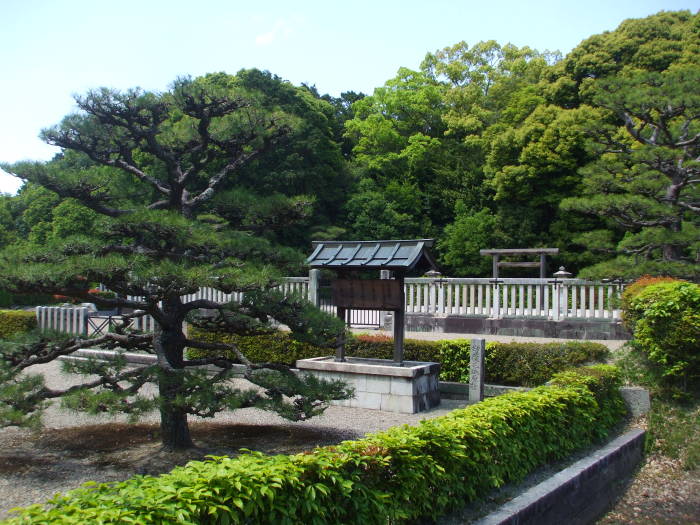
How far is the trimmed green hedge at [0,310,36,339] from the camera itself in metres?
16.0

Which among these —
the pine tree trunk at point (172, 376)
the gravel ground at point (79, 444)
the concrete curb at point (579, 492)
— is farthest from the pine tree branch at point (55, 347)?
the concrete curb at point (579, 492)

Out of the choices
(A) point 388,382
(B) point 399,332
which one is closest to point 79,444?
(A) point 388,382

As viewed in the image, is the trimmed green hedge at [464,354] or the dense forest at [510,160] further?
the dense forest at [510,160]

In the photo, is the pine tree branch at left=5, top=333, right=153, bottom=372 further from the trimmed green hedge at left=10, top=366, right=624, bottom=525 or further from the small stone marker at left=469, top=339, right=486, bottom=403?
the small stone marker at left=469, top=339, right=486, bottom=403

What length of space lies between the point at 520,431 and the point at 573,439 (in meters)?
1.27

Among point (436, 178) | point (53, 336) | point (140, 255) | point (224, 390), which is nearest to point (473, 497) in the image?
point (224, 390)

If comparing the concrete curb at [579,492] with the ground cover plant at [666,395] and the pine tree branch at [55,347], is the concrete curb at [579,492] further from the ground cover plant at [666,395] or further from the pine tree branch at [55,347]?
the pine tree branch at [55,347]

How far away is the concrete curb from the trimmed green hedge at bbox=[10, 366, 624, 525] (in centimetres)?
31

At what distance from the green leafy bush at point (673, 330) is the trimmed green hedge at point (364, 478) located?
2330mm

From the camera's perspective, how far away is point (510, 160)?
84.6 ft

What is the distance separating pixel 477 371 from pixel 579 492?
144 inches

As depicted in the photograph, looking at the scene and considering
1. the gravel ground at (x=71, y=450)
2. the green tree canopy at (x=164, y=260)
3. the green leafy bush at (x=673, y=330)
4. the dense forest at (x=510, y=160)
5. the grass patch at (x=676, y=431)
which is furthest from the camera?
the dense forest at (x=510, y=160)

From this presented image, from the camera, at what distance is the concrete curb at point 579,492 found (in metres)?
4.96

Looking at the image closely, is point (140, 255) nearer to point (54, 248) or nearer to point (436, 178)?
point (54, 248)
